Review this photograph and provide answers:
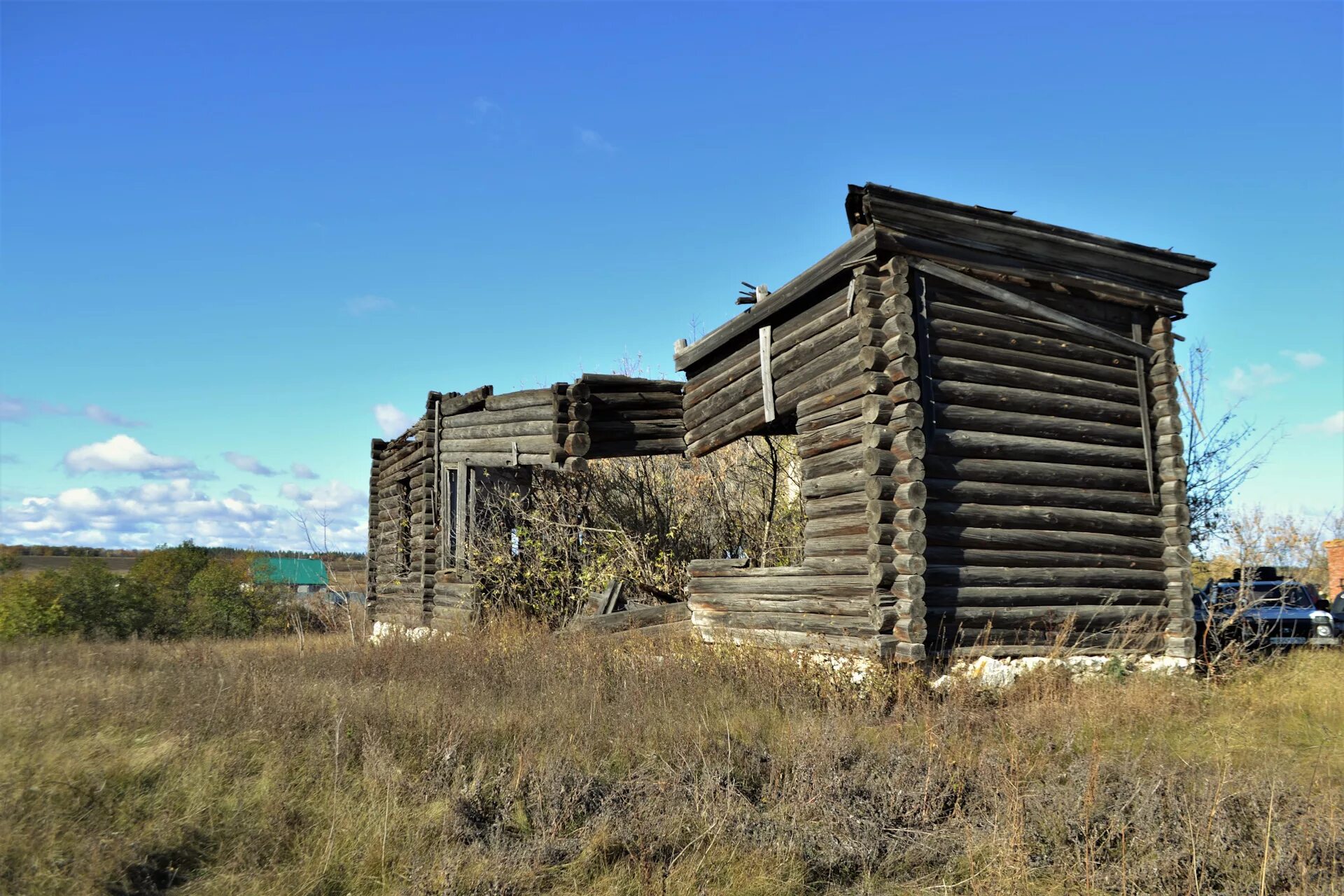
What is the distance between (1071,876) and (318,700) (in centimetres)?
518

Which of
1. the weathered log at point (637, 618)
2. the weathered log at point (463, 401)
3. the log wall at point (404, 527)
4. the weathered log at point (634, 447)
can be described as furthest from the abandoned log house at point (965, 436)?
the log wall at point (404, 527)

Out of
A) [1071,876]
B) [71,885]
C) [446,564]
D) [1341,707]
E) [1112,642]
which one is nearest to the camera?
[71,885]

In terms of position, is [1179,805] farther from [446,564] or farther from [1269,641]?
[446,564]

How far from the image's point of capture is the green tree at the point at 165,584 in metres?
16.6

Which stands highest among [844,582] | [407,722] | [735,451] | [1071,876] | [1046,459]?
[735,451]

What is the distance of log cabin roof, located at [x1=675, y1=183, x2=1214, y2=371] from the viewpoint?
9.06 metres

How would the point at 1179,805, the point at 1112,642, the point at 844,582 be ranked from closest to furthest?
the point at 1179,805 < the point at 844,582 < the point at 1112,642

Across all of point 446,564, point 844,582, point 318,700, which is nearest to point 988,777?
point 844,582

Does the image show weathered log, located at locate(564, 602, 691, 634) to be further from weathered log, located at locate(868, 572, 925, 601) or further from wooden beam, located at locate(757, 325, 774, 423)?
weathered log, located at locate(868, 572, 925, 601)

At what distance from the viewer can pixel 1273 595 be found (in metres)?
13.6

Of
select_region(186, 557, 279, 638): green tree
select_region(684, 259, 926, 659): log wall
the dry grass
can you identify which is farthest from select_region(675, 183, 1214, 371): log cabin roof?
select_region(186, 557, 279, 638): green tree

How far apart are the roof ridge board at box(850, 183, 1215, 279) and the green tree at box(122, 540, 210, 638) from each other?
12.9 m

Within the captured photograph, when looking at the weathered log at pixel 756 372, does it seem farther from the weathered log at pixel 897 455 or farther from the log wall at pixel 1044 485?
the weathered log at pixel 897 455

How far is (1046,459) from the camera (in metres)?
9.81
